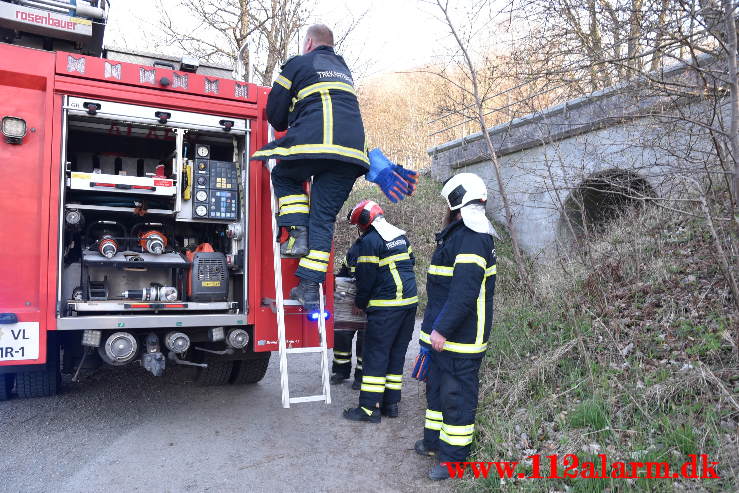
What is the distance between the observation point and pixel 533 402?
3.89m

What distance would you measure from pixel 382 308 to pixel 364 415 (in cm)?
86

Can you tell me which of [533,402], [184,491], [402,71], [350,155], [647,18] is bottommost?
[184,491]

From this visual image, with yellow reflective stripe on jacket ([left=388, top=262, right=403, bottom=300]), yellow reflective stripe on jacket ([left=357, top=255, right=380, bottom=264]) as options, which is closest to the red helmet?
yellow reflective stripe on jacket ([left=357, top=255, right=380, bottom=264])

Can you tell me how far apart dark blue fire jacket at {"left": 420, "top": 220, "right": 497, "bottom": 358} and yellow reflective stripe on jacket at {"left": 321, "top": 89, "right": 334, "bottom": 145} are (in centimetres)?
102

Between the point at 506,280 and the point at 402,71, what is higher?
the point at 402,71

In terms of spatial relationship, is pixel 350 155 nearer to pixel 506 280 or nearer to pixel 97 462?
pixel 97 462

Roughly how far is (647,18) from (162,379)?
17.8 feet

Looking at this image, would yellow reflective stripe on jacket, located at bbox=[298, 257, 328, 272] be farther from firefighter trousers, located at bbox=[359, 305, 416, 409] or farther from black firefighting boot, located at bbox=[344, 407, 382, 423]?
black firefighting boot, located at bbox=[344, 407, 382, 423]

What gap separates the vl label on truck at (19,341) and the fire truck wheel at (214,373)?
69.1 inches

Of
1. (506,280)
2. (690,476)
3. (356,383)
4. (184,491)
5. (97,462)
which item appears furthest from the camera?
(506,280)

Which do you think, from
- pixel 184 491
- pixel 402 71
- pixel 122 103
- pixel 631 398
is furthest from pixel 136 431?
pixel 402 71

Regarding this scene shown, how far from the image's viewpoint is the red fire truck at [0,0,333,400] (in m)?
3.69

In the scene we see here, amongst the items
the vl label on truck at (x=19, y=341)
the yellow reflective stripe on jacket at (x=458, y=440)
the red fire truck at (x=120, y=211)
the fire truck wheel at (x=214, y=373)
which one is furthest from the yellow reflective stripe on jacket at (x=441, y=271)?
the vl label on truck at (x=19, y=341)

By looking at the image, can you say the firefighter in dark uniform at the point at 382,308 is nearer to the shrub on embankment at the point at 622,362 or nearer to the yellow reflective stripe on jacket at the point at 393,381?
the yellow reflective stripe on jacket at the point at 393,381
